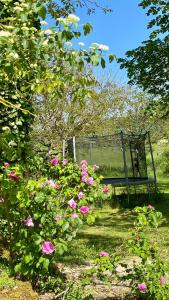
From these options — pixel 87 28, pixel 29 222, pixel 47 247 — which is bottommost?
pixel 47 247

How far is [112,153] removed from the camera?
16922 millimetres

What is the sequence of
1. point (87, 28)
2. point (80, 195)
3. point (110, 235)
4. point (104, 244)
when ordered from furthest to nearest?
point (110, 235), point (104, 244), point (80, 195), point (87, 28)

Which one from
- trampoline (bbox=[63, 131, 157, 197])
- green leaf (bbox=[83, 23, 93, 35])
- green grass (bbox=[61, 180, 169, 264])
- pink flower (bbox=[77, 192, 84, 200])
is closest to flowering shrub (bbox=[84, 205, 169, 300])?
green grass (bbox=[61, 180, 169, 264])

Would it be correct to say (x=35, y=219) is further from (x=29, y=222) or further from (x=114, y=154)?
(x=114, y=154)

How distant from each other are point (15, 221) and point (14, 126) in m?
2.39

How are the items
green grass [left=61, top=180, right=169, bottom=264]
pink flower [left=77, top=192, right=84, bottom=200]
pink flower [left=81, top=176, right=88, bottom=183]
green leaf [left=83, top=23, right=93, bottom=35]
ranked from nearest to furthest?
green leaf [left=83, top=23, right=93, bottom=35] < pink flower [left=77, top=192, right=84, bottom=200] < pink flower [left=81, top=176, right=88, bottom=183] < green grass [left=61, top=180, right=169, bottom=264]

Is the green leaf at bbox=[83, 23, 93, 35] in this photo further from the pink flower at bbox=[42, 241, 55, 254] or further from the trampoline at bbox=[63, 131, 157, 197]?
the trampoline at bbox=[63, 131, 157, 197]

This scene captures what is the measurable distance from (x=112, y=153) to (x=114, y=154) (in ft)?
0.32

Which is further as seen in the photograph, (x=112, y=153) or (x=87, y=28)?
(x=112, y=153)

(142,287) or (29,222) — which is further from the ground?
(29,222)

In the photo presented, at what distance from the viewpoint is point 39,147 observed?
20.1m

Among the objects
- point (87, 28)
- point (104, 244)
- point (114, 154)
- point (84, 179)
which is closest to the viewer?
point (87, 28)

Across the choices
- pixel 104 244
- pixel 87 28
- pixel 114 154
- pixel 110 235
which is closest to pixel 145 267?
pixel 87 28

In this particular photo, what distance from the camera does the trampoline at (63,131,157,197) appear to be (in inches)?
621
